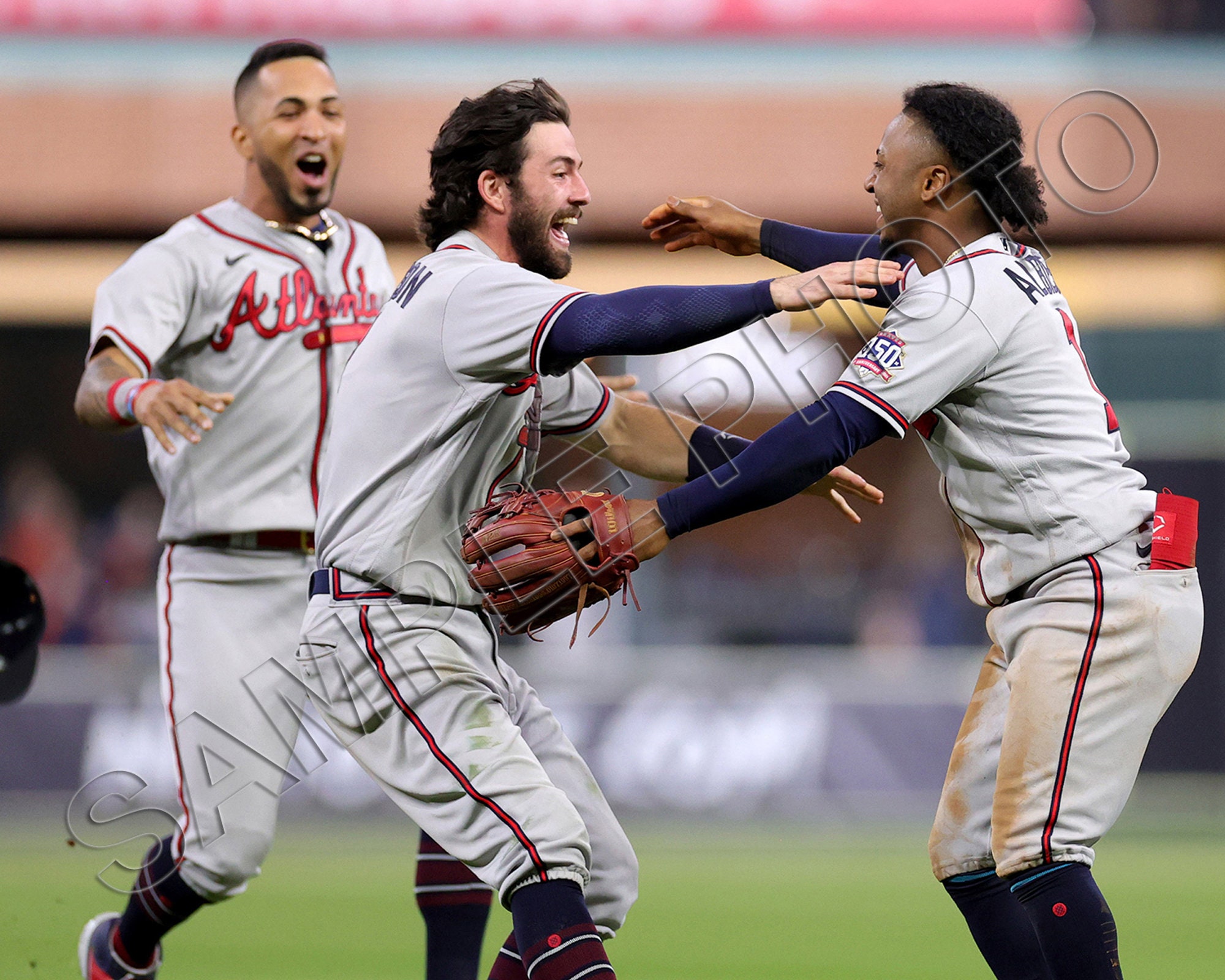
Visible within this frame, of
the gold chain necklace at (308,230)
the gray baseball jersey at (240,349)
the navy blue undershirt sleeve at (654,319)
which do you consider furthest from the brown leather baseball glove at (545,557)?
the gold chain necklace at (308,230)

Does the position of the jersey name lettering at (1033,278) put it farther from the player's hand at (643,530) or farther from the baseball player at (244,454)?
the baseball player at (244,454)

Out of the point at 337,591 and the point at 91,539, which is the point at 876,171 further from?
the point at 91,539

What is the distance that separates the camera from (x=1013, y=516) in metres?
3.61

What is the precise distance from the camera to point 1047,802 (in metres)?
3.44

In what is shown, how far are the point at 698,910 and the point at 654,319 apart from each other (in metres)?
4.77

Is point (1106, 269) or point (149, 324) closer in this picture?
point (149, 324)

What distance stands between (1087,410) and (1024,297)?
31 centimetres

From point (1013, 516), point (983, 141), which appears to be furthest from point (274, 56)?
point (1013, 516)

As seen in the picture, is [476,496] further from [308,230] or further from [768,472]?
[308,230]

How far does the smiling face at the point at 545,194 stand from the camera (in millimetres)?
3689

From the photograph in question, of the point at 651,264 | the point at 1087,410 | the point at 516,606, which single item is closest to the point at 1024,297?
the point at 1087,410

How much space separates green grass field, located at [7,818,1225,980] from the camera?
5.97 m

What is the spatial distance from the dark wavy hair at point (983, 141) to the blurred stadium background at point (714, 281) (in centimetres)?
611

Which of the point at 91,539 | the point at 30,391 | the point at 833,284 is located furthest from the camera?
the point at 30,391
